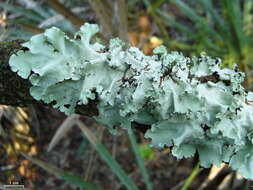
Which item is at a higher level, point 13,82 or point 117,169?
point 13,82

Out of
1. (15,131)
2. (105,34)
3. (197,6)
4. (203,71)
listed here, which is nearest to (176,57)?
(203,71)

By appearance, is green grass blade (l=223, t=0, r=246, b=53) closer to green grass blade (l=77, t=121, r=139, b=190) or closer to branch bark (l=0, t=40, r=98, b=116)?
green grass blade (l=77, t=121, r=139, b=190)

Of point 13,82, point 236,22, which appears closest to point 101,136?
point 13,82

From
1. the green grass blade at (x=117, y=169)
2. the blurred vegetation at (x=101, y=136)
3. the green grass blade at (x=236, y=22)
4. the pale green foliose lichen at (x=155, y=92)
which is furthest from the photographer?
the green grass blade at (x=236, y=22)

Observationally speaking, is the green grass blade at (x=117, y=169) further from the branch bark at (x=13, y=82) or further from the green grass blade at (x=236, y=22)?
the green grass blade at (x=236, y=22)

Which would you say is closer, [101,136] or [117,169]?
[117,169]

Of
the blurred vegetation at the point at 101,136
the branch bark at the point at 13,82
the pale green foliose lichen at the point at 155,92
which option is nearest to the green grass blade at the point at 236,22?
the blurred vegetation at the point at 101,136

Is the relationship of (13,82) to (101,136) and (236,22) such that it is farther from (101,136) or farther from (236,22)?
(236,22)

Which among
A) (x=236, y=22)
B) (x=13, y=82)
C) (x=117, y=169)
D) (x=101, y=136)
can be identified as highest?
(x=236, y=22)
